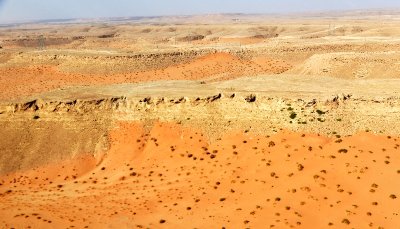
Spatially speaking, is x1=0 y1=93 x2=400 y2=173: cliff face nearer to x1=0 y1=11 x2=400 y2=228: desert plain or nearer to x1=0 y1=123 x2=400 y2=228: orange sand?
x1=0 y1=11 x2=400 y2=228: desert plain

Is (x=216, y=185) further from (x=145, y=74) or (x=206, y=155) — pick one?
(x=145, y=74)

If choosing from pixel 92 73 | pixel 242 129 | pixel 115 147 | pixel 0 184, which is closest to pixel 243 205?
pixel 242 129

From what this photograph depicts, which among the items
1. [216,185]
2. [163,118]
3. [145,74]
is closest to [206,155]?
[216,185]

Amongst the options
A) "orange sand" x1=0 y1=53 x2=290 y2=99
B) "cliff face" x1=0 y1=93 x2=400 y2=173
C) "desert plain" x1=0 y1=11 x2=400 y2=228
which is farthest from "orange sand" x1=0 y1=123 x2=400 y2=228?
"orange sand" x1=0 y1=53 x2=290 y2=99

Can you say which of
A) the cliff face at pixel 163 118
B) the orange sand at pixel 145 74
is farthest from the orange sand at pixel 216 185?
the orange sand at pixel 145 74

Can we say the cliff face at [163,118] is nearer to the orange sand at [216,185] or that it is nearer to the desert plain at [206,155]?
the desert plain at [206,155]

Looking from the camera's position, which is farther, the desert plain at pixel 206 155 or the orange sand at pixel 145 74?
the orange sand at pixel 145 74
